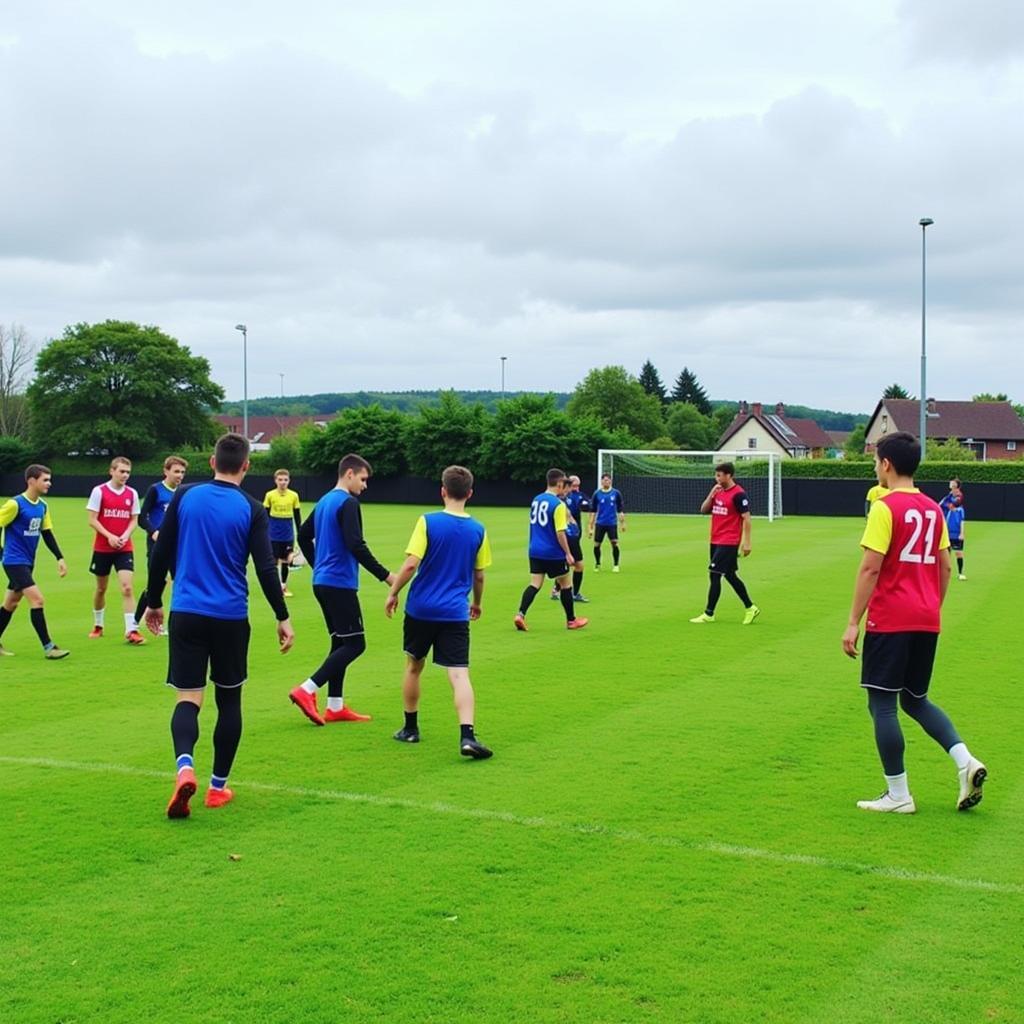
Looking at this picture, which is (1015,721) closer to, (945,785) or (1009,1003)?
(945,785)

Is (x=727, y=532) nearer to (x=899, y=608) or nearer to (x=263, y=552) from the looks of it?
(x=899, y=608)

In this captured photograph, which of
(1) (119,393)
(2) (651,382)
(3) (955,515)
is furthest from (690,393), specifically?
(3) (955,515)

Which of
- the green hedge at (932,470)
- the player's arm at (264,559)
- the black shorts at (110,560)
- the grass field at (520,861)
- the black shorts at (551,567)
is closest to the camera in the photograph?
the grass field at (520,861)

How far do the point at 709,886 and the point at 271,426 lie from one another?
577 ft

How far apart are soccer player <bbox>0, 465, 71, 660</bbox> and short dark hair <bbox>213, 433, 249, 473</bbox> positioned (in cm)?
620

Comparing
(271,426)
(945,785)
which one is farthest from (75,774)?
(271,426)

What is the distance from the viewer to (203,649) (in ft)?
22.2

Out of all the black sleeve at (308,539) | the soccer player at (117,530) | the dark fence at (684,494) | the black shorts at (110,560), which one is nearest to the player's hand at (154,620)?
the soccer player at (117,530)

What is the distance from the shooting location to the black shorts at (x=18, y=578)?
12.2 m

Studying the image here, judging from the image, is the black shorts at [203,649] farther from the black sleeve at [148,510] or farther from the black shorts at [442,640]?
the black sleeve at [148,510]

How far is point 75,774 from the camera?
7574 mm

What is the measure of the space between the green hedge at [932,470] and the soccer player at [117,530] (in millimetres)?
40418

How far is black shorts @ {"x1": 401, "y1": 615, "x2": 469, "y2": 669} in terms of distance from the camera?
8180mm

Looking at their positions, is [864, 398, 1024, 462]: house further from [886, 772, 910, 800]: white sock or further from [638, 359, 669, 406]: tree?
[886, 772, 910, 800]: white sock
